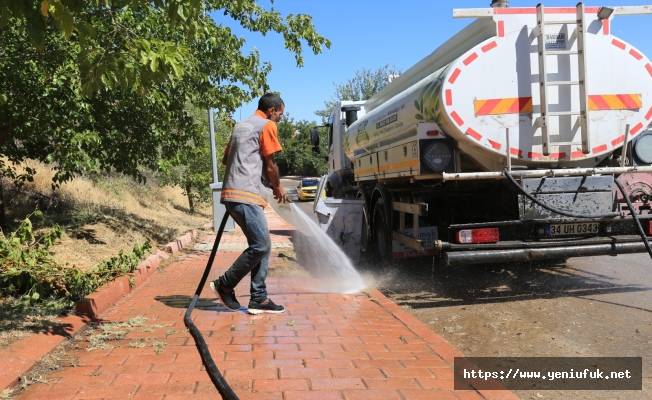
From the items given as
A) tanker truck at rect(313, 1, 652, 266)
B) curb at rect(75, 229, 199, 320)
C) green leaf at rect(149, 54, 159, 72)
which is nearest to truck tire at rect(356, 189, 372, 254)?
tanker truck at rect(313, 1, 652, 266)

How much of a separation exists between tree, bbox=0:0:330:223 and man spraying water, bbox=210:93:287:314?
2.85 feet

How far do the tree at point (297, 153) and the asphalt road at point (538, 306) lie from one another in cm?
5686

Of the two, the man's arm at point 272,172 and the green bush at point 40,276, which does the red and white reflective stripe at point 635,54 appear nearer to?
the man's arm at point 272,172

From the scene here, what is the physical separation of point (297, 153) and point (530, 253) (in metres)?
65.8

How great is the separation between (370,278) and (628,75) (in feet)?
13.1

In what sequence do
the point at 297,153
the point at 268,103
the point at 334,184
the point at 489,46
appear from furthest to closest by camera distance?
the point at 297,153, the point at 334,184, the point at 489,46, the point at 268,103

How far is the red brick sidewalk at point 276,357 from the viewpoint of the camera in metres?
3.28

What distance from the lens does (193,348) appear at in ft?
13.4

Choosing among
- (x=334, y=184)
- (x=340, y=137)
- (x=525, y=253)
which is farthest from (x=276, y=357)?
(x=334, y=184)

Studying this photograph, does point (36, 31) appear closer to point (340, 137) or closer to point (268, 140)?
point (268, 140)

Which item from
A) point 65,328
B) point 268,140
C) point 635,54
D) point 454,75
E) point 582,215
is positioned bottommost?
point 65,328

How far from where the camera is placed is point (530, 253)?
5.77 meters

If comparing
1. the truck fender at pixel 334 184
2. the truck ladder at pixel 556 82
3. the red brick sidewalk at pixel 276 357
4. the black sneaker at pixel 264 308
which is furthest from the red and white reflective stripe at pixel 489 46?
the truck fender at pixel 334 184

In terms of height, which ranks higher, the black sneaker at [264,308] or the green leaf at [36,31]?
the green leaf at [36,31]
